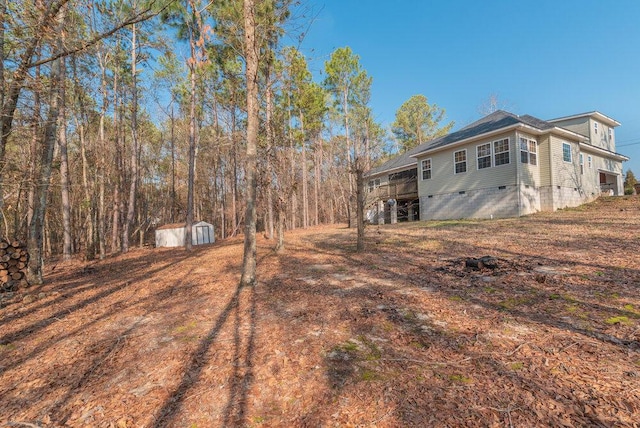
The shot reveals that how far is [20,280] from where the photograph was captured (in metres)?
7.44

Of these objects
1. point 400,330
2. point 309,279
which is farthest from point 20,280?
point 400,330

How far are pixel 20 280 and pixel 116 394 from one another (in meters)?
7.75

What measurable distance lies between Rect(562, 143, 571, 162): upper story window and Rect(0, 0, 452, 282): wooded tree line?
10727 millimetres

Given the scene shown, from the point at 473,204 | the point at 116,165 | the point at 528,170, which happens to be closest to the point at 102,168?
the point at 116,165

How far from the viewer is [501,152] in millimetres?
15570

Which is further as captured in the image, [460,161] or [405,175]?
[405,175]

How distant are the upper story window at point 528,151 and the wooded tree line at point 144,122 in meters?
7.76

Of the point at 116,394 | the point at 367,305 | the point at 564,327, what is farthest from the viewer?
the point at 367,305

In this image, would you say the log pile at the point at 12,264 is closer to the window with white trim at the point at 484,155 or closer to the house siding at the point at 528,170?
the window with white trim at the point at 484,155

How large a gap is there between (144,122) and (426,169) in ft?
69.8

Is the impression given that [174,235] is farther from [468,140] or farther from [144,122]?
[468,140]

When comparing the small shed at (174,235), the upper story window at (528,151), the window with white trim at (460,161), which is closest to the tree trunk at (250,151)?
the small shed at (174,235)

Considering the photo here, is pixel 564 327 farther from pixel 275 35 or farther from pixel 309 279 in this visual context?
pixel 275 35

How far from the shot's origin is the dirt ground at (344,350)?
7.14ft
